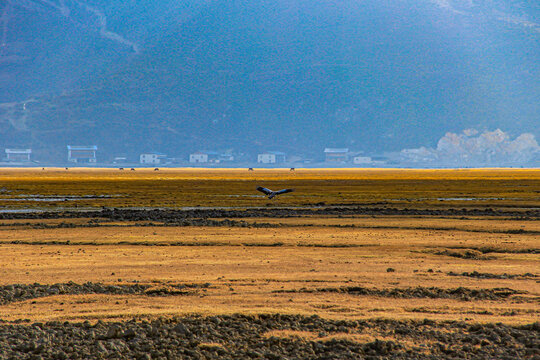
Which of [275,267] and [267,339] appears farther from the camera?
[275,267]

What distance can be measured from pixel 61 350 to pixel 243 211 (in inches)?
1194

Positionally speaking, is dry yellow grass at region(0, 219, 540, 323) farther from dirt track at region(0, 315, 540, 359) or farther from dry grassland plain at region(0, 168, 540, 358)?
dirt track at region(0, 315, 540, 359)

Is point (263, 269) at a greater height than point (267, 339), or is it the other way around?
point (263, 269)

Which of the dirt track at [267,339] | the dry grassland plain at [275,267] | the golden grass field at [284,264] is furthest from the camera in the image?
the golden grass field at [284,264]

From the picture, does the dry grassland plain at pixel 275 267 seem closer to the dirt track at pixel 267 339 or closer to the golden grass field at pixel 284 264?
the golden grass field at pixel 284 264

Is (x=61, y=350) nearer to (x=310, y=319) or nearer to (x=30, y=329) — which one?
(x=30, y=329)

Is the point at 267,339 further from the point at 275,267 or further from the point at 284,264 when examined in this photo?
the point at 284,264

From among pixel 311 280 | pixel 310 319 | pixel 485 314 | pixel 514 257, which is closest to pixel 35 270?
pixel 311 280

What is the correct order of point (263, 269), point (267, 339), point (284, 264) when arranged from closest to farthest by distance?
point (267, 339) → point (263, 269) → point (284, 264)

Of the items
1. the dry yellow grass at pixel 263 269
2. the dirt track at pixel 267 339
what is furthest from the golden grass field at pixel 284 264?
the dirt track at pixel 267 339

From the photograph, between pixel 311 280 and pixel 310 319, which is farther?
pixel 311 280

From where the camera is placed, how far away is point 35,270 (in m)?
18.1

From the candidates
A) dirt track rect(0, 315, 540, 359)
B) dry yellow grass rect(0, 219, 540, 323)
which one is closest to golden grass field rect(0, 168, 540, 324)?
dry yellow grass rect(0, 219, 540, 323)

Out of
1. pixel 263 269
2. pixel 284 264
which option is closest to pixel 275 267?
pixel 263 269
